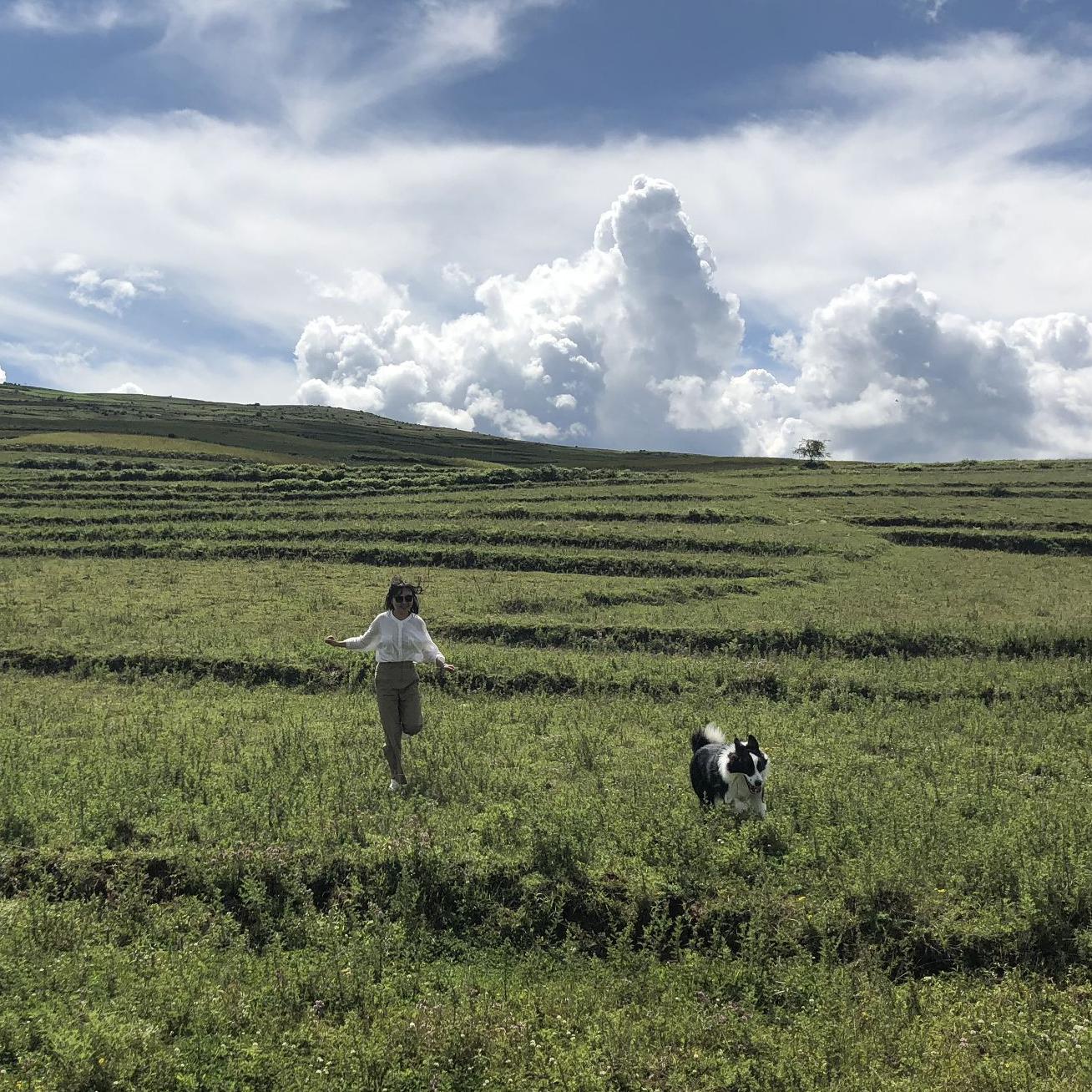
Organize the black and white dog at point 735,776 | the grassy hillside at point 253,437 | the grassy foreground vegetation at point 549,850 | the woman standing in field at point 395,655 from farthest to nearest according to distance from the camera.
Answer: the grassy hillside at point 253,437
the woman standing in field at point 395,655
the black and white dog at point 735,776
the grassy foreground vegetation at point 549,850

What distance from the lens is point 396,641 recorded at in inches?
461

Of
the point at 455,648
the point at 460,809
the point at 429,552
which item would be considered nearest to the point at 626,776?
the point at 460,809

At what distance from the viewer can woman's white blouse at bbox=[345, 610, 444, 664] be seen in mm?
11695

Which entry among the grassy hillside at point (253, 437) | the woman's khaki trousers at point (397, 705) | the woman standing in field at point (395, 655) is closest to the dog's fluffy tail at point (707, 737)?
the woman standing in field at point (395, 655)

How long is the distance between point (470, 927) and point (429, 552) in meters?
30.9

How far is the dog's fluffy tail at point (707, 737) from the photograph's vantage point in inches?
463

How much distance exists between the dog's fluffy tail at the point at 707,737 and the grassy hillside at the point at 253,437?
92.0 meters

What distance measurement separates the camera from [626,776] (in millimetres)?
12359

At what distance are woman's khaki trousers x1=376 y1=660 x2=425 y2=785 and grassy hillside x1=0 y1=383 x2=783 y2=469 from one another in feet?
295

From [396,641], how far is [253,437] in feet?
423

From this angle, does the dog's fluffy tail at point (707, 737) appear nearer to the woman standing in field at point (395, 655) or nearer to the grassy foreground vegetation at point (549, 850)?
the grassy foreground vegetation at point (549, 850)

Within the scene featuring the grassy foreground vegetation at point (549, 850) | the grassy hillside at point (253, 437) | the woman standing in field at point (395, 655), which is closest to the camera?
the grassy foreground vegetation at point (549, 850)

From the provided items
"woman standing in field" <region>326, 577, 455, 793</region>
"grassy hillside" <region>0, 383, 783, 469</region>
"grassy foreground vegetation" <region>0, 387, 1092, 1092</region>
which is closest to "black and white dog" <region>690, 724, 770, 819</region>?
"grassy foreground vegetation" <region>0, 387, 1092, 1092</region>

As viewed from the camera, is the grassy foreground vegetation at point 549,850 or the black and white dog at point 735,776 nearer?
the grassy foreground vegetation at point 549,850
